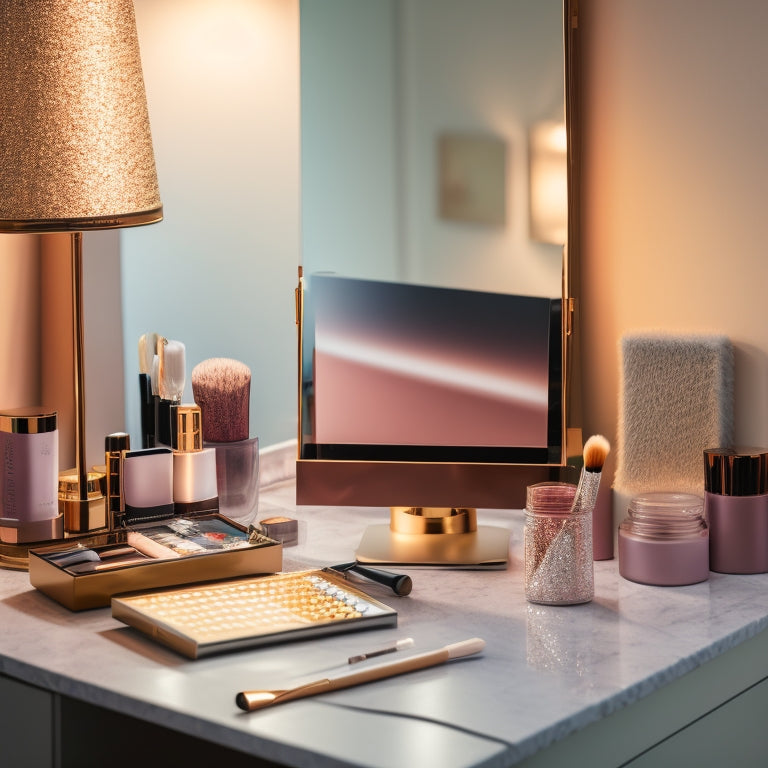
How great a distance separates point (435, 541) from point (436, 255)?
36 centimetres

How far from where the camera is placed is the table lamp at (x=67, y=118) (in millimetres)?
1289

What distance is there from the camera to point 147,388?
1586 millimetres

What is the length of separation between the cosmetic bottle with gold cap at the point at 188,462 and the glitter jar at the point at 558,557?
1.48 ft

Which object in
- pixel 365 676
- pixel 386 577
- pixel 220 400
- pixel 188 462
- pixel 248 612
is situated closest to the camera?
pixel 365 676

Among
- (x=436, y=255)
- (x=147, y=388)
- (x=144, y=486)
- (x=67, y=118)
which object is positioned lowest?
(x=144, y=486)

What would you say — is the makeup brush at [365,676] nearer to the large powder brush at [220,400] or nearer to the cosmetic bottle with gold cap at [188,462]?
the cosmetic bottle with gold cap at [188,462]

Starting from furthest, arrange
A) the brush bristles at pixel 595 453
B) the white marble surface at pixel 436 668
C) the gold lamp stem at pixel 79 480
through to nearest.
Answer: the gold lamp stem at pixel 79 480 → the brush bristles at pixel 595 453 → the white marble surface at pixel 436 668

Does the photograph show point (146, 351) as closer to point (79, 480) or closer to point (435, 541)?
point (79, 480)

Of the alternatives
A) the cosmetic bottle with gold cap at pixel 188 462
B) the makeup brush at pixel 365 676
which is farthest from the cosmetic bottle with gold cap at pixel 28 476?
the makeup brush at pixel 365 676

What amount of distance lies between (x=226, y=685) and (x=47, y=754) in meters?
0.21

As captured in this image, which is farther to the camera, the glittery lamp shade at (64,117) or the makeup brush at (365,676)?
the glittery lamp shade at (64,117)

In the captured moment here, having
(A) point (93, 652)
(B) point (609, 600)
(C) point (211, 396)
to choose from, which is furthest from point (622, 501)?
(A) point (93, 652)

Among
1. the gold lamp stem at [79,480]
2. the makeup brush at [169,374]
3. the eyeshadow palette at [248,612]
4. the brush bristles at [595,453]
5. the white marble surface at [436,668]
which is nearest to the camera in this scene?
the white marble surface at [436,668]

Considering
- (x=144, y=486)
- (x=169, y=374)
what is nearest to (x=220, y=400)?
(x=169, y=374)
